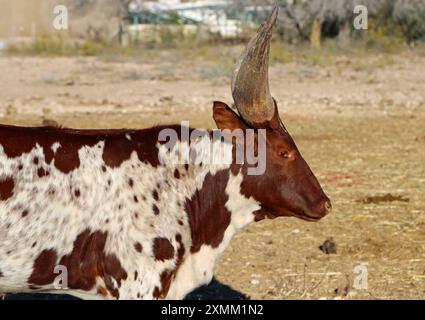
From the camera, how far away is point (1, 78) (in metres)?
24.5

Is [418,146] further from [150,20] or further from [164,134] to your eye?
[150,20]

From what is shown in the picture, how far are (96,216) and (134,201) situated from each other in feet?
0.78

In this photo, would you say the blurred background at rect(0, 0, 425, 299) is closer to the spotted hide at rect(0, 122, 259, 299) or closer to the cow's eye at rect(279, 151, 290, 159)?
the cow's eye at rect(279, 151, 290, 159)

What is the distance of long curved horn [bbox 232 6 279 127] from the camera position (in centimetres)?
591

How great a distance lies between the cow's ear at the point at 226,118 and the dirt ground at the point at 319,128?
2209 mm

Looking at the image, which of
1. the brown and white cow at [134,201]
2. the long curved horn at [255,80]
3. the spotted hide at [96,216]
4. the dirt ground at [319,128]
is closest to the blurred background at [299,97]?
the dirt ground at [319,128]

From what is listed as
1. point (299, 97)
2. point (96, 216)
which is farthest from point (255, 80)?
point (299, 97)

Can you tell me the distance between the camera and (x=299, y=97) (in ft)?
68.0

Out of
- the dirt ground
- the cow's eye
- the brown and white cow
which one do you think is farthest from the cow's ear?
the dirt ground

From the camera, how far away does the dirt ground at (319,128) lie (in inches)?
340

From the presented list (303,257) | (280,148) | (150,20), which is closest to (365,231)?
(303,257)

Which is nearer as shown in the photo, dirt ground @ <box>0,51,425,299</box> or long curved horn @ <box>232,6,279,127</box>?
long curved horn @ <box>232,6,279,127</box>

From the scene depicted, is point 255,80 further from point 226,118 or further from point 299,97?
point 299,97

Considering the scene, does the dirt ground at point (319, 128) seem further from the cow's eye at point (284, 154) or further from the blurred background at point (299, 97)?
the cow's eye at point (284, 154)
